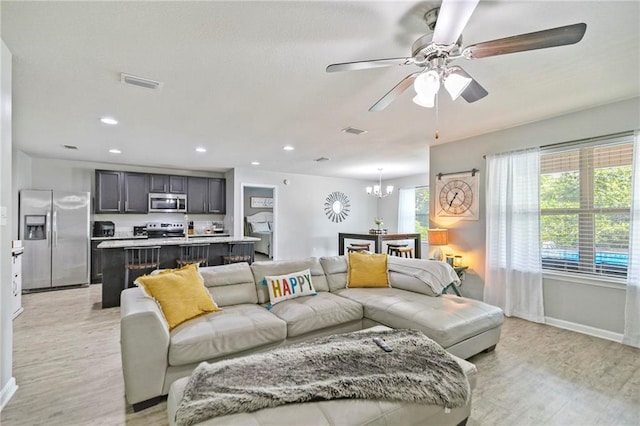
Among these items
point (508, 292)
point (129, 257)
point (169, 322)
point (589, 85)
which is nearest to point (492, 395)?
point (508, 292)

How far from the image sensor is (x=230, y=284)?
291 centimetres

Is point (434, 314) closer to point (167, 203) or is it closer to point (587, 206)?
point (587, 206)

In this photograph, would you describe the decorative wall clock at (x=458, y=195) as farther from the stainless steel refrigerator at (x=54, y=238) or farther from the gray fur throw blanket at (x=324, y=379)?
the stainless steel refrigerator at (x=54, y=238)

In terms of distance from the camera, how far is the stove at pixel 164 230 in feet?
20.9

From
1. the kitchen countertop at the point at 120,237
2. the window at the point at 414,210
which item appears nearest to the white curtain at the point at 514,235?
the window at the point at 414,210

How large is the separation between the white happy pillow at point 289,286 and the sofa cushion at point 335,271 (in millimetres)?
345

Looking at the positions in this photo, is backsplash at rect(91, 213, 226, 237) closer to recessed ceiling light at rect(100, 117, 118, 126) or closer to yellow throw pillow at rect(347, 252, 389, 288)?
recessed ceiling light at rect(100, 117, 118, 126)

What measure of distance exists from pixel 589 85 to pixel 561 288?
2.26 m

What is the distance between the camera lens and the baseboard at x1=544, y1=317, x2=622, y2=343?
3.04 m

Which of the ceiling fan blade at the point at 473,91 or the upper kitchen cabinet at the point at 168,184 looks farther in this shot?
the upper kitchen cabinet at the point at 168,184

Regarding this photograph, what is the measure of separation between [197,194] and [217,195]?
47 centimetres

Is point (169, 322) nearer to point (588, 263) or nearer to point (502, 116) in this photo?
point (502, 116)

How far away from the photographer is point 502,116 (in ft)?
11.4

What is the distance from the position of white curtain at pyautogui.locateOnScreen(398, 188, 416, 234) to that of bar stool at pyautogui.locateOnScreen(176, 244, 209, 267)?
5.35 m
